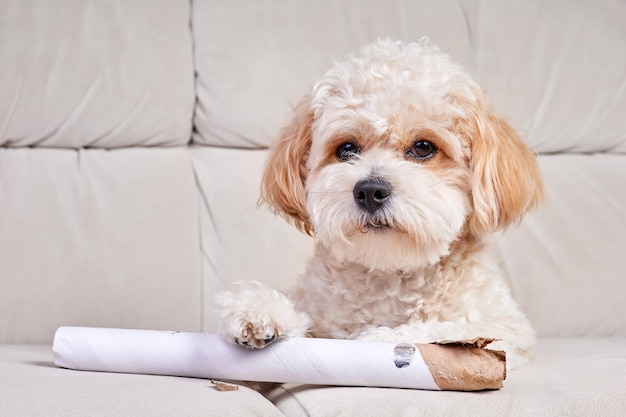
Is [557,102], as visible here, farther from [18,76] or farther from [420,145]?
[18,76]

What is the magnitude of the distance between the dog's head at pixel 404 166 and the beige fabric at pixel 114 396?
478 millimetres

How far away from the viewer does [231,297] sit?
1.96 m

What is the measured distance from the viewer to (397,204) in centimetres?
192

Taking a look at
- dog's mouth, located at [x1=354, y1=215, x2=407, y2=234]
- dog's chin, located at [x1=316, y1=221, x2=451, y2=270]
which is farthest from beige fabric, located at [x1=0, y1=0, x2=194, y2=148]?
dog's mouth, located at [x1=354, y1=215, x2=407, y2=234]

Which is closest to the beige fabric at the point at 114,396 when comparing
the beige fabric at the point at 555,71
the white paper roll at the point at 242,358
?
the white paper roll at the point at 242,358

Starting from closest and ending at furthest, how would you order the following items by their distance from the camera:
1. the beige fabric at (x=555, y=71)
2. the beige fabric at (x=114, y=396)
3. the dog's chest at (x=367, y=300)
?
the beige fabric at (x=114, y=396) → the dog's chest at (x=367, y=300) → the beige fabric at (x=555, y=71)

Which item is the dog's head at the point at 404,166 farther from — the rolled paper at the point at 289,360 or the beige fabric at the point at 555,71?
the beige fabric at the point at 555,71

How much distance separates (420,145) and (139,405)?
929mm

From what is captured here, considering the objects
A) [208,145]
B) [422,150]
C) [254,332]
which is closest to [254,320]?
[254,332]

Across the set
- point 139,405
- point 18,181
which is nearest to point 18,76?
point 18,181

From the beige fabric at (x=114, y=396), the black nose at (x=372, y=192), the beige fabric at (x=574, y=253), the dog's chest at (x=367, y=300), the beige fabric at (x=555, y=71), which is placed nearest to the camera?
the beige fabric at (x=114, y=396)

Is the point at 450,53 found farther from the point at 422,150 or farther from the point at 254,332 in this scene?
the point at 254,332

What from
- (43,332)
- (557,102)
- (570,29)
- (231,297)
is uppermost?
(570,29)

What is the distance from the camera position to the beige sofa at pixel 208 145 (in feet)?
8.92
